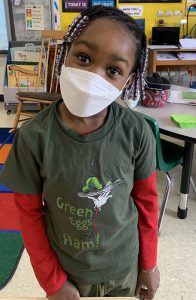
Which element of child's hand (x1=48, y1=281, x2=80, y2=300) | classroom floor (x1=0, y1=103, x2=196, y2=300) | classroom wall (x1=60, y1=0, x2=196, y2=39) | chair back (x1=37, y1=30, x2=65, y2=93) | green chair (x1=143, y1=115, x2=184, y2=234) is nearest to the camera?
child's hand (x1=48, y1=281, x2=80, y2=300)

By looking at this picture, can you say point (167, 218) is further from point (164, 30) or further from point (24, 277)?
point (164, 30)

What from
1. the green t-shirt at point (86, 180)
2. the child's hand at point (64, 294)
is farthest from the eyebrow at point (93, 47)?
the child's hand at point (64, 294)

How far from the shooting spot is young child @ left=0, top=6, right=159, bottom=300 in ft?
2.20

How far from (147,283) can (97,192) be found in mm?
324

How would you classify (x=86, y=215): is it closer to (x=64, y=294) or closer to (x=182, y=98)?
(x=64, y=294)

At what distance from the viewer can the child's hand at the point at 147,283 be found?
0.84 metres

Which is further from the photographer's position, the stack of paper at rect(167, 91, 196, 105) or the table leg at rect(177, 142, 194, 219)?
the stack of paper at rect(167, 91, 196, 105)

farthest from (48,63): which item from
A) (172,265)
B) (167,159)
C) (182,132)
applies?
(172,265)

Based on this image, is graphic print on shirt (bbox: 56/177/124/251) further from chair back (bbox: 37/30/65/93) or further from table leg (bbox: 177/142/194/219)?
chair back (bbox: 37/30/65/93)

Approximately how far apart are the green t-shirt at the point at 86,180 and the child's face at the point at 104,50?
116mm

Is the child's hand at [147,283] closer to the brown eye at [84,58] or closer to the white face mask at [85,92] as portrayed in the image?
the white face mask at [85,92]

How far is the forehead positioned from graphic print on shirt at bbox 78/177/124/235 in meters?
0.28

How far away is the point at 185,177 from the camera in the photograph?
77.0 inches

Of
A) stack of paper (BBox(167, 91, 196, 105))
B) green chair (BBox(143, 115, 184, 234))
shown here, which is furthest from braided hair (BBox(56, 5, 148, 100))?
stack of paper (BBox(167, 91, 196, 105))
